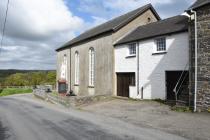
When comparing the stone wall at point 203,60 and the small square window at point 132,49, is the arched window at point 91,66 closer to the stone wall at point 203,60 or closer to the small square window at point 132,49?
the small square window at point 132,49

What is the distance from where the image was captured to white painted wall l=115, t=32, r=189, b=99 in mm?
18855

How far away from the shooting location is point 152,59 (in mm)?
21719

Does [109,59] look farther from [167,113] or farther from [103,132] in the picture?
[103,132]

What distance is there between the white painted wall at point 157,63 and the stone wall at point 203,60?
96.9 inches

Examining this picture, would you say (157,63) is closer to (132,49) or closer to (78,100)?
(132,49)

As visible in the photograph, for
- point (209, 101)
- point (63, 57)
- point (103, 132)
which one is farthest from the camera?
point (63, 57)

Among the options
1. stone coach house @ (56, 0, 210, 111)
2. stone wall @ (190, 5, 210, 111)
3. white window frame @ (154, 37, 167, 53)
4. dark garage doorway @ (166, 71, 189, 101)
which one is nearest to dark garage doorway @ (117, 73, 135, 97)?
stone coach house @ (56, 0, 210, 111)

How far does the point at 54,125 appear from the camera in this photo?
12.8 meters

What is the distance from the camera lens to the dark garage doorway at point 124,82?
80.5 feet

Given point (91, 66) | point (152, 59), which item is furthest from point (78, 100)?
point (91, 66)

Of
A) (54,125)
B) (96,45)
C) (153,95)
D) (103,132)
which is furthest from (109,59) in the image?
(103,132)

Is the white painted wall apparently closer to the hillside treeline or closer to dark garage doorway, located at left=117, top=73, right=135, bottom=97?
dark garage doorway, located at left=117, top=73, right=135, bottom=97

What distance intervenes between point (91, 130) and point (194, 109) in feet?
23.5

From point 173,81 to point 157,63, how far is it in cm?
226
